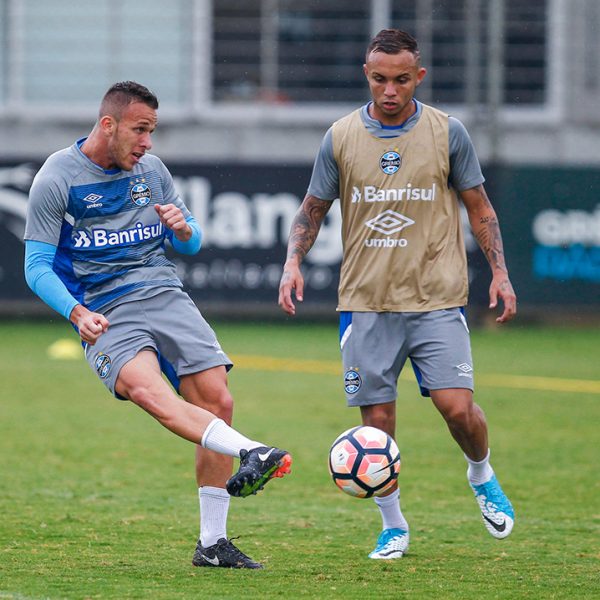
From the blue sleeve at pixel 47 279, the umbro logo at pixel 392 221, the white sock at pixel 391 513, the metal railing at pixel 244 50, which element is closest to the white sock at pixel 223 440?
the blue sleeve at pixel 47 279

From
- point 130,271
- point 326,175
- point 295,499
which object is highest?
point 326,175

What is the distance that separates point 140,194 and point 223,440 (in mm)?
1287

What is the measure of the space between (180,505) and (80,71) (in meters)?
14.1

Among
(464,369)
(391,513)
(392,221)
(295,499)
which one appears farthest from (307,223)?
(295,499)

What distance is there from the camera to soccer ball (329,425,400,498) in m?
5.77

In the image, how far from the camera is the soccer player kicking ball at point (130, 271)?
578 centimetres

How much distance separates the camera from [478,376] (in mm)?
14125

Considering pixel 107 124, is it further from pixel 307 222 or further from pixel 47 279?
pixel 307 222

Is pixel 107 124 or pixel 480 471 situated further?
pixel 480 471

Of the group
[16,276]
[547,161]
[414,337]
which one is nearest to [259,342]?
[16,276]

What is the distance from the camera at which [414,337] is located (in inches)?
246

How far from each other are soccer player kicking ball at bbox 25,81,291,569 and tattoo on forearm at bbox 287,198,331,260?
1.83 ft

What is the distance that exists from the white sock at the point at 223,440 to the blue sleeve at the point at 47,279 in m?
0.80

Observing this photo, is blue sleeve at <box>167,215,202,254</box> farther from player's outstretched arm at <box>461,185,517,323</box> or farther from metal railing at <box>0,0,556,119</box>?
metal railing at <box>0,0,556,119</box>
